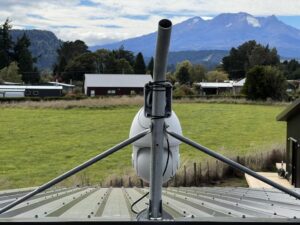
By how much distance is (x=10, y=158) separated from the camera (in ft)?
63.7

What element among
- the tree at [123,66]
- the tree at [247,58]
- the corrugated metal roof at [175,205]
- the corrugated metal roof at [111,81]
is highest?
the tree at [247,58]

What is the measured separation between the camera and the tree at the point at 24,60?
76312 mm

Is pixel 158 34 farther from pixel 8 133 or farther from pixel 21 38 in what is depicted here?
pixel 21 38

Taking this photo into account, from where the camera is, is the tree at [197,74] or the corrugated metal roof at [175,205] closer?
the corrugated metal roof at [175,205]

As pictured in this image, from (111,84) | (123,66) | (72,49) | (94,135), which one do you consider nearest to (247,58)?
(123,66)

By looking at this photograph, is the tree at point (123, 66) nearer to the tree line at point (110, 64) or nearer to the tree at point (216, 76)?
the tree line at point (110, 64)

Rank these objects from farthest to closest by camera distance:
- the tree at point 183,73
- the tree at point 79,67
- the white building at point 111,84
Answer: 1. the tree at point 79,67
2. the tree at point 183,73
3. the white building at point 111,84

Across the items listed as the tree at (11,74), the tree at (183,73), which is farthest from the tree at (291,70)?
the tree at (11,74)

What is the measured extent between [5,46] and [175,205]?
78222 mm

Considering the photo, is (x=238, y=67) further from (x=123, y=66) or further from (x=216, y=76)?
(x=123, y=66)

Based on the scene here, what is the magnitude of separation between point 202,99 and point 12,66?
111ft

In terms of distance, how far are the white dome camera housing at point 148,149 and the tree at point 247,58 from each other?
276 feet

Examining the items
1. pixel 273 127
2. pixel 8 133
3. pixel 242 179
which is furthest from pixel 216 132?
pixel 242 179

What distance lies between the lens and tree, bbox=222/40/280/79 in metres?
85.6
